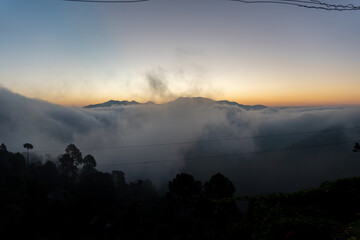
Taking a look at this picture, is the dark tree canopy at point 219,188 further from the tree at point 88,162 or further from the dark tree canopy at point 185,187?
the tree at point 88,162

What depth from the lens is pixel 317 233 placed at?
701 cm

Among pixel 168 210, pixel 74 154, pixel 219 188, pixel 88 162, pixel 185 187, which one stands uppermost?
pixel 74 154

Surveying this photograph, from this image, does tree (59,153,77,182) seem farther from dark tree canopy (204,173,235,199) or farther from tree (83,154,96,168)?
dark tree canopy (204,173,235,199)

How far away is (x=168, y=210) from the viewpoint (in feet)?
183

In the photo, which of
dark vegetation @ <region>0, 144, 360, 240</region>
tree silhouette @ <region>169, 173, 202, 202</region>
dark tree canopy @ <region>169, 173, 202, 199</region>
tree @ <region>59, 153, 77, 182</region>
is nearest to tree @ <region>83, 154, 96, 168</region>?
dark vegetation @ <region>0, 144, 360, 240</region>

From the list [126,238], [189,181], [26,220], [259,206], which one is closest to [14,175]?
[26,220]

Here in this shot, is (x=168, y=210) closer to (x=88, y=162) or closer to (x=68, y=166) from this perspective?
(x=68, y=166)

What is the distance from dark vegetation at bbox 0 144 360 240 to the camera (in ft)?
26.3

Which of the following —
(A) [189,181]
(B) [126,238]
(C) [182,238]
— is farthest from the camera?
(A) [189,181]

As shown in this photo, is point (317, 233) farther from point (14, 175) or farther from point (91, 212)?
point (14, 175)

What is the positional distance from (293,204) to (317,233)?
1.99 meters

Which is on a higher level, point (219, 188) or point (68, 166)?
point (68, 166)

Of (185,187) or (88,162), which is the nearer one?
(185,187)

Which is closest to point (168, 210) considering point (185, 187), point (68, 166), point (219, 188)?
point (185, 187)
